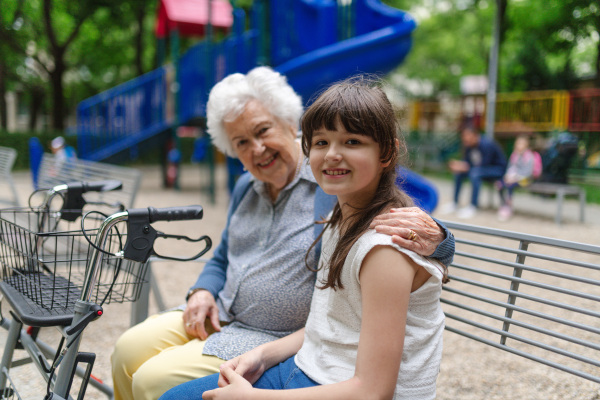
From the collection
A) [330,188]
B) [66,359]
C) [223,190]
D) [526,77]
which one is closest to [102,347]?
[66,359]

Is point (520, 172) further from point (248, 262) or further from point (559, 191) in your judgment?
point (248, 262)

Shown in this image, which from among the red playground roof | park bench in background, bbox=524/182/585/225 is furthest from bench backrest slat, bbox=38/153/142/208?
the red playground roof

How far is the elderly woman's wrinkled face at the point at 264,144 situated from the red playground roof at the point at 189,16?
10.1 meters

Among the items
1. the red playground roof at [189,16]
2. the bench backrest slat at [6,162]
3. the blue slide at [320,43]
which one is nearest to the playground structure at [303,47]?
the blue slide at [320,43]

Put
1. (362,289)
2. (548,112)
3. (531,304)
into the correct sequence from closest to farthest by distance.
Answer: (362,289) → (531,304) → (548,112)

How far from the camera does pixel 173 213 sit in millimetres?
1594

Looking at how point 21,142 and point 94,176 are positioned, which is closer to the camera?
point 94,176

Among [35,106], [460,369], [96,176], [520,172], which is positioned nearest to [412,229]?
[460,369]

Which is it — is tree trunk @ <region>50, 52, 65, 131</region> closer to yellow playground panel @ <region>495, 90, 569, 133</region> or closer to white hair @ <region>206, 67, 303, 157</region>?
yellow playground panel @ <region>495, 90, 569, 133</region>

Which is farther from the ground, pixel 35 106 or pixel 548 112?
pixel 35 106

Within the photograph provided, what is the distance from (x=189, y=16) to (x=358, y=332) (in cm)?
1167

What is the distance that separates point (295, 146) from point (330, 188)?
0.84m

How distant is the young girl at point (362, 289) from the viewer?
1136mm

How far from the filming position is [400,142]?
1.34 m
